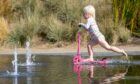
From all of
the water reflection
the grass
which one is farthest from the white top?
the grass

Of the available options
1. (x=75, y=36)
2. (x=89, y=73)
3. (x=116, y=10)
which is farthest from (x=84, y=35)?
(x=89, y=73)

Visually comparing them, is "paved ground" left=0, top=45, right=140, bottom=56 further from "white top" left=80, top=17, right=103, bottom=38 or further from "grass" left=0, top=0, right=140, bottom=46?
"white top" left=80, top=17, right=103, bottom=38

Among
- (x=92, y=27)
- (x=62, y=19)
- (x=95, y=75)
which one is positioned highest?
(x=62, y=19)

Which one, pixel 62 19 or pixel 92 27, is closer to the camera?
pixel 92 27

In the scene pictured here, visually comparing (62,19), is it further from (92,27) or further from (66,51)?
(92,27)

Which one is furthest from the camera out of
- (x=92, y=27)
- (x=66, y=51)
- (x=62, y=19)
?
(x=62, y=19)

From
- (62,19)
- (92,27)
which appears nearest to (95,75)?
(92,27)

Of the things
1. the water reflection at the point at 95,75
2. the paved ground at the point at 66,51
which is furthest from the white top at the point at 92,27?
the paved ground at the point at 66,51

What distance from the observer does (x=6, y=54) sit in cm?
1847

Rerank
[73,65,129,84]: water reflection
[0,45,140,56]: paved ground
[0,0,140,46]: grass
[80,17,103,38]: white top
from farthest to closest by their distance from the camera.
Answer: [0,0,140,46]: grass
[0,45,140,56]: paved ground
[80,17,103,38]: white top
[73,65,129,84]: water reflection

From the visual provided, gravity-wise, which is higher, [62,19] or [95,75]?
[62,19]

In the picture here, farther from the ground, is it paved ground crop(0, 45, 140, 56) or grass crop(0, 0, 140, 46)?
grass crop(0, 0, 140, 46)

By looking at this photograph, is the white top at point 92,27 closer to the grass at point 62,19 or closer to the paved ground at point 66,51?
the paved ground at point 66,51

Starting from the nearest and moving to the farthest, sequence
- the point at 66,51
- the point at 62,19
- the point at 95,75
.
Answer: the point at 95,75 → the point at 66,51 → the point at 62,19
